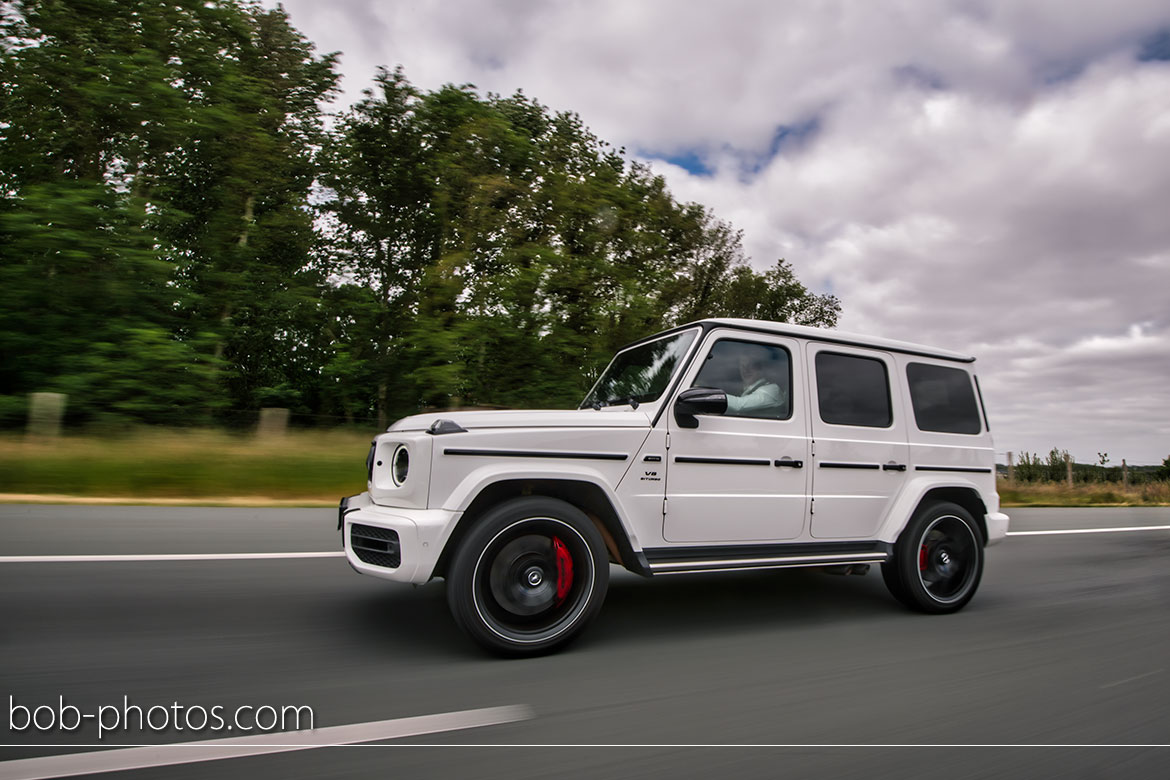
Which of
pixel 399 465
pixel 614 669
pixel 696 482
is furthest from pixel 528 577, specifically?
pixel 696 482

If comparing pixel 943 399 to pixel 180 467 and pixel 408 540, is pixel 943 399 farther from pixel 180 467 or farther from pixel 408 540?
pixel 180 467

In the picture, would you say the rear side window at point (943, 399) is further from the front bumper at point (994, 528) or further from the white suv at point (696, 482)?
the front bumper at point (994, 528)

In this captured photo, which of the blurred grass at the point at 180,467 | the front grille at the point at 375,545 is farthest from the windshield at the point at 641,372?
the blurred grass at the point at 180,467

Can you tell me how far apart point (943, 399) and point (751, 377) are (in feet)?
6.13

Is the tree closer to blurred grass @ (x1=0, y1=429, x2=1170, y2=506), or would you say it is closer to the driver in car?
blurred grass @ (x1=0, y1=429, x2=1170, y2=506)

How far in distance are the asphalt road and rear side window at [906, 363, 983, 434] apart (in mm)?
1385

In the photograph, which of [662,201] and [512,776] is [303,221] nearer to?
[662,201]

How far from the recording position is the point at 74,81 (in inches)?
564

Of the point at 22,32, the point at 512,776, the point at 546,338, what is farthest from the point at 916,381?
the point at 22,32

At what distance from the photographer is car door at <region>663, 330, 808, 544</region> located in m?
4.09

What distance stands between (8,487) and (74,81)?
10214 mm

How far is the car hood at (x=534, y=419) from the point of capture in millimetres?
3697

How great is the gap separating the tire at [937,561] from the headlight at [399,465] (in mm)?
3381

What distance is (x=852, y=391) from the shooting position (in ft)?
16.0
